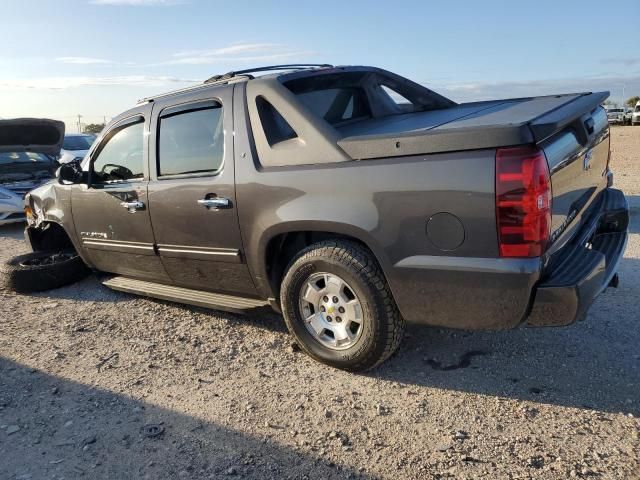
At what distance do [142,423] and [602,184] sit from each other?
3354 mm

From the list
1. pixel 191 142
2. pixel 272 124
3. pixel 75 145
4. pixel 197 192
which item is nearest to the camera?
pixel 272 124

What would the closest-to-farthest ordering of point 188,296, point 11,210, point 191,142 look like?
point 191,142 → point 188,296 → point 11,210

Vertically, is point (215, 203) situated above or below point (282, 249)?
above

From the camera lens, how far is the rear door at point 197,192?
3.62 m

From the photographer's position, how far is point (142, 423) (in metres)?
2.98

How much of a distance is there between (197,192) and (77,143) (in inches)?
487

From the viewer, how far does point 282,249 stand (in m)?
3.57

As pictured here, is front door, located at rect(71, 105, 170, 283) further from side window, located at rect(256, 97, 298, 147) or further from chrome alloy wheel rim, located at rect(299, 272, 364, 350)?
chrome alloy wheel rim, located at rect(299, 272, 364, 350)

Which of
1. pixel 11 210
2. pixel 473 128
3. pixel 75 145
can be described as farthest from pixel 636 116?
pixel 473 128

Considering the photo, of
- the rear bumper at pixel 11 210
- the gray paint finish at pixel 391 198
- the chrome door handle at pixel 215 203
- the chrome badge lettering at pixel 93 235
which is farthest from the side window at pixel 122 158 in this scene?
the rear bumper at pixel 11 210

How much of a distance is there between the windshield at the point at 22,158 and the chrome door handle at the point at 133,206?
6799 millimetres

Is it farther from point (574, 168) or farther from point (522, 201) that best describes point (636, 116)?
point (522, 201)

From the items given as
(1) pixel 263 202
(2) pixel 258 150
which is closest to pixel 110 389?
(1) pixel 263 202

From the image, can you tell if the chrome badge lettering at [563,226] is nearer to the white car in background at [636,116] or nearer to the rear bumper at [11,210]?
the rear bumper at [11,210]
